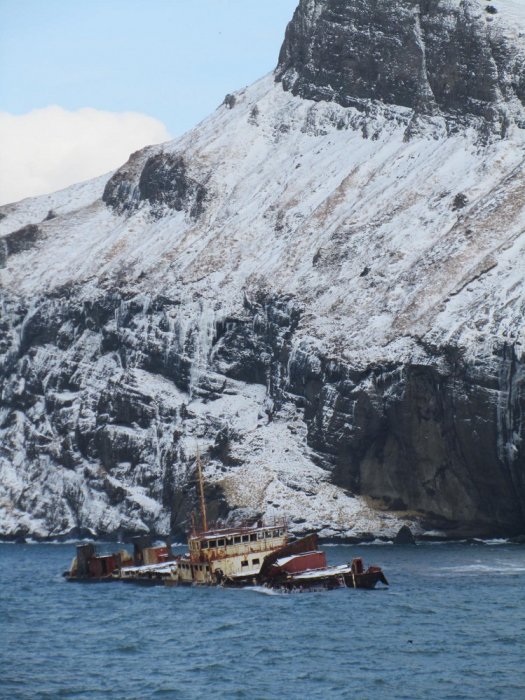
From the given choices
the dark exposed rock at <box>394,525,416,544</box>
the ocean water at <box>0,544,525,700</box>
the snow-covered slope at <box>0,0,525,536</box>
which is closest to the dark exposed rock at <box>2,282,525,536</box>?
the snow-covered slope at <box>0,0,525,536</box>

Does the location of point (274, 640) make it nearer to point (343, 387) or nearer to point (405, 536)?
point (405, 536)

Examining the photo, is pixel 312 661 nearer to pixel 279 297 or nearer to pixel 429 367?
pixel 429 367

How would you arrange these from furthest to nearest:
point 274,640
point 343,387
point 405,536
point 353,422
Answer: point 343,387
point 353,422
point 405,536
point 274,640

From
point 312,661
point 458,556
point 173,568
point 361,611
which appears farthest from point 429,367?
point 312,661

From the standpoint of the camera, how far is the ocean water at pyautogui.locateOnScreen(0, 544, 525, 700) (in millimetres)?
74250

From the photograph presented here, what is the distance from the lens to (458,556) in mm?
138125

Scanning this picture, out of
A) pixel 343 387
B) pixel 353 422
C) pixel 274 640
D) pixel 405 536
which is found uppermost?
pixel 343 387

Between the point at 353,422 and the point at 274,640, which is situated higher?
the point at 353,422

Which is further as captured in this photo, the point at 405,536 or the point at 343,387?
the point at 343,387

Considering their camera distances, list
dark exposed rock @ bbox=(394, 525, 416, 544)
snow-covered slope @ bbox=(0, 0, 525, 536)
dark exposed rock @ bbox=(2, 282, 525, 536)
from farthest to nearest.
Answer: snow-covered slope @ bbox=(0, 0, 525, 536) → dark exposed rock @ bbox=(394, 525, 416, 544) → dark exposed rock @ bbox=(2, 282, 525, 536)

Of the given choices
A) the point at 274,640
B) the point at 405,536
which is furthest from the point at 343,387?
the point at 274,640

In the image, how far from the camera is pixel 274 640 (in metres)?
88.1

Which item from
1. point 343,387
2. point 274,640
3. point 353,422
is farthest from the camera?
point 343,387

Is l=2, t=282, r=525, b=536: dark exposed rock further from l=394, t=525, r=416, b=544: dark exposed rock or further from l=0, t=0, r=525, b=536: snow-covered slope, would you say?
l=394, t=525, r=416, b=544: dark exposed rock
